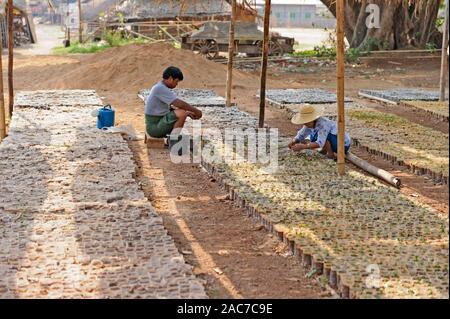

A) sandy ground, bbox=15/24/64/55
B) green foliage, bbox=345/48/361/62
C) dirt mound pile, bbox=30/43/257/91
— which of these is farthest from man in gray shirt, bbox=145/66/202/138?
sandy ground, bbox=15/24/64/55

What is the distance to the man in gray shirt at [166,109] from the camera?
9.32 meters

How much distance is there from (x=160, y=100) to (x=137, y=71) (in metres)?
8.22

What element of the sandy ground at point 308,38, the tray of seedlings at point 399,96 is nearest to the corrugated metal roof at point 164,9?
the sandy ground at point 308,38

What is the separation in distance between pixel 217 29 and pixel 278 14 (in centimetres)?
2806

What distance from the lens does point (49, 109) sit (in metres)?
12.6

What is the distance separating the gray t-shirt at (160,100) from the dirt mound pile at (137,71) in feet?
22.5

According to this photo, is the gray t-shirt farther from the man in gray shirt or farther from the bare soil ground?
the bare soil ground

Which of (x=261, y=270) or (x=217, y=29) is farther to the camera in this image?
(x=217, y=29)

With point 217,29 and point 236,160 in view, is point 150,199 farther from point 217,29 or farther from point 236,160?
point 217,29

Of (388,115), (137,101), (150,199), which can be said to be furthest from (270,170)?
(137,101)

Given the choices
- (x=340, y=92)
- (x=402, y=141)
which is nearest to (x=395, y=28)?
(x=402, y=141)

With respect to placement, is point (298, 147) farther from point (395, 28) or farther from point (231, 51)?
point (395, 28)
